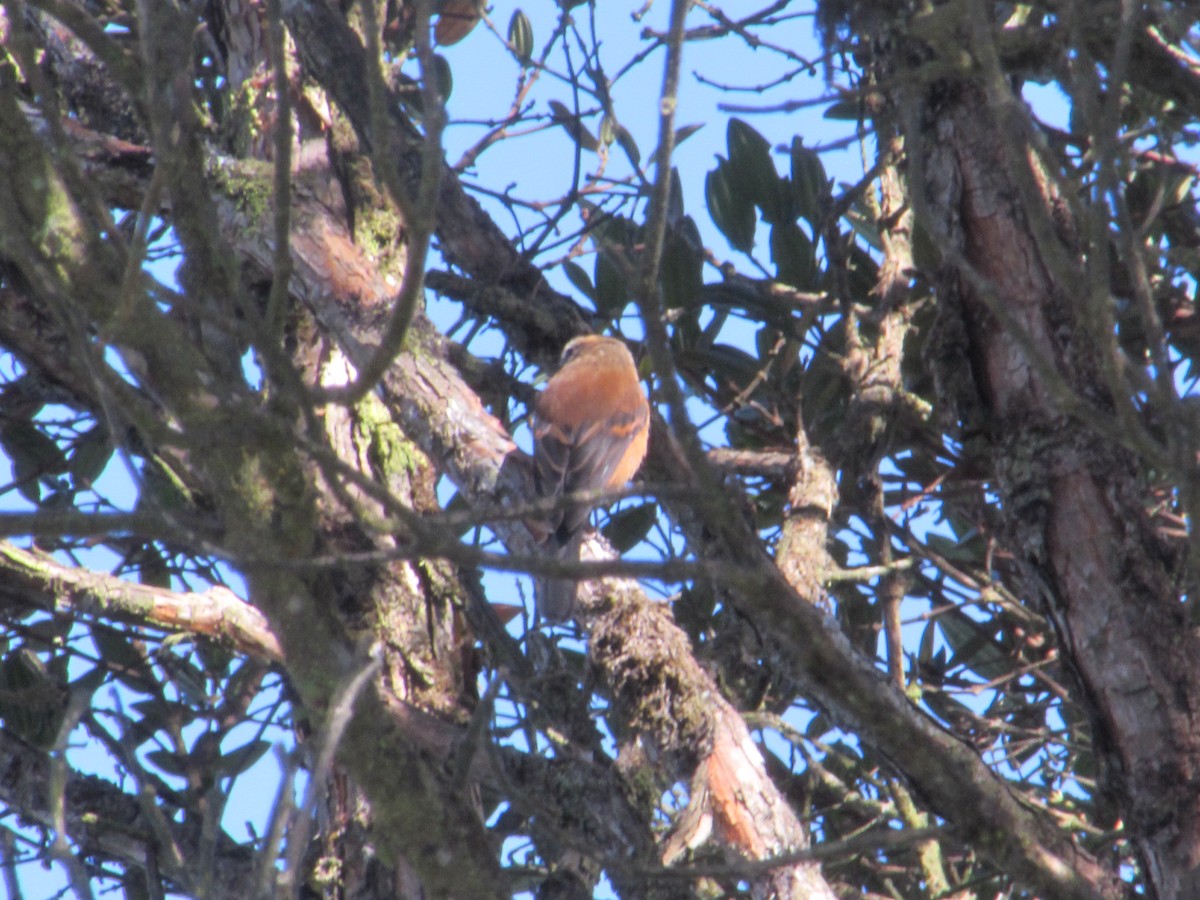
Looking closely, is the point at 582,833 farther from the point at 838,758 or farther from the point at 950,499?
the point at 950,499

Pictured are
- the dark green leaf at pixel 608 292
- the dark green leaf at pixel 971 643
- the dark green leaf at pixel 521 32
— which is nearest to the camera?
the dark green leaf at pixel 608 292

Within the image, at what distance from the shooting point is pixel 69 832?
16.1ft

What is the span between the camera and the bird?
5.71 metres

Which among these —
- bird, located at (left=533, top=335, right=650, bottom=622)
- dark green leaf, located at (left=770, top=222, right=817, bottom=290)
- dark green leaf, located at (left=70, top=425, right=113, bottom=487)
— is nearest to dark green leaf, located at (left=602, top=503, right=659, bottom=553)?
bird, located at (left=533, top=335, right=650, bottom=622)

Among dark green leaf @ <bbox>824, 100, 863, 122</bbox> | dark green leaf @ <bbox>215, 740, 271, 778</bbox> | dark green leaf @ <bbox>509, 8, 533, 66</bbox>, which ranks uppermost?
dark green leaf @ <bbox>509, 8, 533, 66</bbox>

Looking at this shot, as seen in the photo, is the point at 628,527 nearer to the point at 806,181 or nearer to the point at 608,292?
the point at 608,292

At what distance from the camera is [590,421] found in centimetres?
611

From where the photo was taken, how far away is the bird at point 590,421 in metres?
5.71

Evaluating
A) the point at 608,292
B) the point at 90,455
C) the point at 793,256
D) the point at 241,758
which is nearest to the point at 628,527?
the point at 608,292

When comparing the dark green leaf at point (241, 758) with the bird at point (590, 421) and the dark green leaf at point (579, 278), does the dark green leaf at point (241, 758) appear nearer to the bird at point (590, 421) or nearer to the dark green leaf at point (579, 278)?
the bird at point (590, 421)

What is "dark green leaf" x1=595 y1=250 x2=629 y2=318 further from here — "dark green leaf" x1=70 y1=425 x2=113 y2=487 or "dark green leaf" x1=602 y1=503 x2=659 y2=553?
"dark green leaf" x1=70 y1=425 x2=113 y2=487

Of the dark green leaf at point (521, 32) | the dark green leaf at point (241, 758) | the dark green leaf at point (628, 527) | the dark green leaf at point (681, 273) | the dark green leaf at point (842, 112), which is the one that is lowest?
the dark green leaf at point (241, 758)

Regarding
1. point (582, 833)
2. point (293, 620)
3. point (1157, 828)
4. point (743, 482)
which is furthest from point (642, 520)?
point (293, 620)

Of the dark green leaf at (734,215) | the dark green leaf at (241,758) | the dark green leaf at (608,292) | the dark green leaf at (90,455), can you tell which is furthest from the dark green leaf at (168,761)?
the dark green leaf at (734,215)
